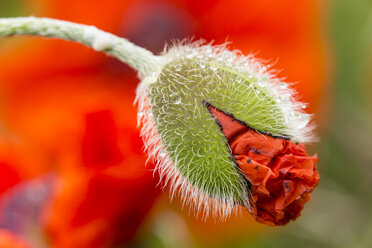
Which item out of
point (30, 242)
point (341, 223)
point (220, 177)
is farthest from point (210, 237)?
point (220, 177)

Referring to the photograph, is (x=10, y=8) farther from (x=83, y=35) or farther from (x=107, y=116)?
(x=83, y=35)

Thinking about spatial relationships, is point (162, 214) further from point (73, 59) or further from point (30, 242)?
point (73, 59)

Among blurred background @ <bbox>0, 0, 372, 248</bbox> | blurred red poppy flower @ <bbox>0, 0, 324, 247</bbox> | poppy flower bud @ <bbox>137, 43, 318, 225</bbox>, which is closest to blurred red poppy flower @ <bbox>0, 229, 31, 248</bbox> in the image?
blurred background @ <bbox>0, 0, 372, 248</bbox>

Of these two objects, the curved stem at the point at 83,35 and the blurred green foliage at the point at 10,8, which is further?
the blurred green foliage at the point at 10,8

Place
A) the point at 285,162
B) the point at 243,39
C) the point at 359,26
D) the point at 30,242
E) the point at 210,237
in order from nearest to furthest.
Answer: the point at 285,162, the point at 30,242, the point at 243,39, the point at 210,237, the point at 359,26

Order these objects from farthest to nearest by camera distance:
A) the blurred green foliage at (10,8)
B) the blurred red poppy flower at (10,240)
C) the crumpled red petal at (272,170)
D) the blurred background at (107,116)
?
the blurred green foliage at (10,8) → the blurred background at (107,116) → the blurred red poppy flower at (10,240) → the crumpled red petal at (272,170)

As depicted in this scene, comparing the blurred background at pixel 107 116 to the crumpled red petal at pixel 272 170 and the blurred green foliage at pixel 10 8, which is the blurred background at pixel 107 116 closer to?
the blurred green foliage at pixel 10 8

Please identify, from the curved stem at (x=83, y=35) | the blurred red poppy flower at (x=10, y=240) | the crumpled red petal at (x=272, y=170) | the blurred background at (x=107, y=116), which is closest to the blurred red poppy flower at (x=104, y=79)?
the blurred background at (x=107, y=116)
